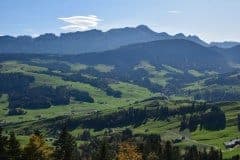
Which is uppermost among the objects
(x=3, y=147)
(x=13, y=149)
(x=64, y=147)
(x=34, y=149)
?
(x=3, y=147)

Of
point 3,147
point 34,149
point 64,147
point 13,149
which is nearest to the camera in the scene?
point 3,147

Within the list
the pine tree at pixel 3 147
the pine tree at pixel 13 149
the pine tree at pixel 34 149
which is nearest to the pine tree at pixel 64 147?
the pine tree at pixel 34 149

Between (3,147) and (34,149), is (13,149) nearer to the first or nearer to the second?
(3,147)

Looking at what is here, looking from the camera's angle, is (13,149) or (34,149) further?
(34,149)

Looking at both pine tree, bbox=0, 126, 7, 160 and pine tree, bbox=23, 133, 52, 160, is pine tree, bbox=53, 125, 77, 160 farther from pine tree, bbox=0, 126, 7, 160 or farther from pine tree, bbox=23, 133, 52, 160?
pine tree, bbox=0, 126, 7, 160

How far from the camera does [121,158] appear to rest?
100m

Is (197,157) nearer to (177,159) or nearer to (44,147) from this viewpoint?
(177,159)

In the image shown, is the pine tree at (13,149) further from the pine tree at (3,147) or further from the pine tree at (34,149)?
the pine tree at (34,149)

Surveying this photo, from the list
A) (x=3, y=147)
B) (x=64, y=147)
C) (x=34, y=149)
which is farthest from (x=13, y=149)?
(x=64, y=147)

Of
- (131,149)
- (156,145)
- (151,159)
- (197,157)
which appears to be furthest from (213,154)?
(131,149)

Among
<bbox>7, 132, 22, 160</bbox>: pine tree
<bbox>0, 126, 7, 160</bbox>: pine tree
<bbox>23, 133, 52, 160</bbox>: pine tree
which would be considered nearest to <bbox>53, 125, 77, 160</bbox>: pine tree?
<bbox>23, 133, 52, 160</bbox>: pine tree

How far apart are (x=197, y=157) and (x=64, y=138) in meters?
109

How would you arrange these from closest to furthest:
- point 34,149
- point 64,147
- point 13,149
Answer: point 13,149 → point 34,149 → point 64,147

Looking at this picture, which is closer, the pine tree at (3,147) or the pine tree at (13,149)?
the pine tree at (3,147)
